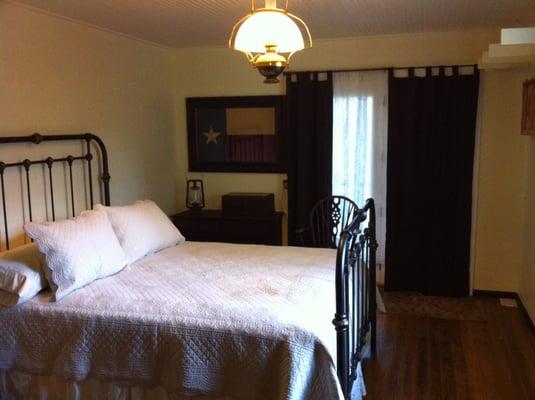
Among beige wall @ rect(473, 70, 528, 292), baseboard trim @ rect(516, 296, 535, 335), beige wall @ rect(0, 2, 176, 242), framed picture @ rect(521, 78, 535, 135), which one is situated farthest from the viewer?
beige wall @ rect(473, 70, 528, 292)

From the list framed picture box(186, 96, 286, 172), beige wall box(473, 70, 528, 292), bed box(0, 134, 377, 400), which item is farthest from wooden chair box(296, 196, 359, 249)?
bed box(0, 134, 377, 400)

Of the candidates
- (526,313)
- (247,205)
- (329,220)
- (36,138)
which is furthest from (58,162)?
(526,313)

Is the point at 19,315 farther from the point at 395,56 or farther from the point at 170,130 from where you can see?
the point at 395,56

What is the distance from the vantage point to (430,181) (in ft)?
14.4

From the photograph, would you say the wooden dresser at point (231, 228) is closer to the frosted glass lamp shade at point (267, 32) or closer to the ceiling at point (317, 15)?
the ceiling at point (317, 15)

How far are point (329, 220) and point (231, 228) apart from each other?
90 cm

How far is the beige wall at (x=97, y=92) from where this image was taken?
10.2 ft

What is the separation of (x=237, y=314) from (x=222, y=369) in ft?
0.78

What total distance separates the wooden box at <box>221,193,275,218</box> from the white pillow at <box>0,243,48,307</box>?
2.15 m

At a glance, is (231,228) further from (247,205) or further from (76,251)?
(76,251)

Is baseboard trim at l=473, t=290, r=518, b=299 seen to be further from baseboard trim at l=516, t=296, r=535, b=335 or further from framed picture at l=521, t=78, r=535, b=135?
framed picture at l=521, t=78, r=535, b=135

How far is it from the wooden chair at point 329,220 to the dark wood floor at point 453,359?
Result: 2.43ft

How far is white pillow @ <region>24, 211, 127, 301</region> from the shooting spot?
259 cm

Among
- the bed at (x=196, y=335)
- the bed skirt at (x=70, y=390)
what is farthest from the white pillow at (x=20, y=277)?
the bed skirt at (x=70, y=390)
